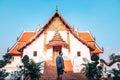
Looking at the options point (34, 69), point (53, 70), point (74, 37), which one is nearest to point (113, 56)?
point (74, 37)

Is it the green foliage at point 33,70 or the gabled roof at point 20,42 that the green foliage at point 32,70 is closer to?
the green foliage at point 33,70

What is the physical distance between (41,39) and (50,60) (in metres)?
3.12

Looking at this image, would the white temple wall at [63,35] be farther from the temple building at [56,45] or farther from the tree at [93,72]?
the tree at [93,72]

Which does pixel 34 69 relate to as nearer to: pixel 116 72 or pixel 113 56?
pixel 116 72

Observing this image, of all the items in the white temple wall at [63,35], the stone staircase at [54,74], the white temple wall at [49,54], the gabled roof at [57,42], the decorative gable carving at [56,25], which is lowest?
the stone staircase at [54,74]

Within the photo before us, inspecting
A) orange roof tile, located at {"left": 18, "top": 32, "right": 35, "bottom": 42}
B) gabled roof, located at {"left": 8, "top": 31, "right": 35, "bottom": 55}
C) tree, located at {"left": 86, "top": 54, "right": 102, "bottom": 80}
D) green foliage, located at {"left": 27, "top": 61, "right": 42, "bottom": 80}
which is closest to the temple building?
gabled roof, located at {"left": 8, "top": 31, "right": 35, "bottom": 55}

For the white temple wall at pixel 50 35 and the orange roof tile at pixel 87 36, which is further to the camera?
the orange roof tile at pixel 87 36

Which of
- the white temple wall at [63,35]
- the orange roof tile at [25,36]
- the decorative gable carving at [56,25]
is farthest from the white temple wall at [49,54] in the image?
the orange roof tile at [25,36]

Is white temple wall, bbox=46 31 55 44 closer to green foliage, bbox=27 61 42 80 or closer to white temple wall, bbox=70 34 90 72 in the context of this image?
white temple wall, bbox=70 34 90 72

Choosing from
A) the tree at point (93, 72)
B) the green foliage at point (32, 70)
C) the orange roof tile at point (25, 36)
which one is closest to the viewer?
the green foliage at point (32, 70)

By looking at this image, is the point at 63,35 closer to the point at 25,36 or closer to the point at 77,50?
the point at 77,50

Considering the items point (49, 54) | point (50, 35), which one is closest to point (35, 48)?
point (49, 54)

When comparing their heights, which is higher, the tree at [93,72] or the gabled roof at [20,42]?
the gabled roof at [20,42]

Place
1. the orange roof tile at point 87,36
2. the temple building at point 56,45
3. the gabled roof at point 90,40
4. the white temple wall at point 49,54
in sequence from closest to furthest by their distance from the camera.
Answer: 1. the white temple wall at point 49,54
2. the temple building at point 56,45
3. the gabled roof at point 90,40
4. the orange roof tile at point 87,36
